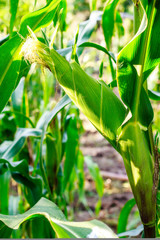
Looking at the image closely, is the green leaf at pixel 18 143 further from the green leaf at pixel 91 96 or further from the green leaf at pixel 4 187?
the green leaf at pixel 91 96

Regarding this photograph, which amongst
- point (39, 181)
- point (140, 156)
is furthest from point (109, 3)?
point (39, 181)

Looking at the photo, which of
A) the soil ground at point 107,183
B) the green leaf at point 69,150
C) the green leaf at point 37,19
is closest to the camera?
the green leaf at point 37,19

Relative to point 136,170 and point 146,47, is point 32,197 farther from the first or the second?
point 146,47

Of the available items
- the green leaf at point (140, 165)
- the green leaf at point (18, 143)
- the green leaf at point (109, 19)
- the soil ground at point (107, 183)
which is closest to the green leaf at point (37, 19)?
the green leaf at point (109, 19)

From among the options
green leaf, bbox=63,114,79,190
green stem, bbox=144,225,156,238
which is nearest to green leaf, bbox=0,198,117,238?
green stem, bbox=144,225,156,238

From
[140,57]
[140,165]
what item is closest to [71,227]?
[140,165]

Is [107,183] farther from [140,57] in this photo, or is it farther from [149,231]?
[140,57]

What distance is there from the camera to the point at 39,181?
679mm

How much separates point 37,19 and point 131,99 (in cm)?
20

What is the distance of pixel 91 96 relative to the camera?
385mm

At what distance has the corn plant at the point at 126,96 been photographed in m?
0.37

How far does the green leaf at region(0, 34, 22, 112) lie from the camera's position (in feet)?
1.43

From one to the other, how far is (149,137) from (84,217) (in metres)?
1.35

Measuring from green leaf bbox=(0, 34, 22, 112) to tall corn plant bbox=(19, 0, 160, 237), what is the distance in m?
0.04
